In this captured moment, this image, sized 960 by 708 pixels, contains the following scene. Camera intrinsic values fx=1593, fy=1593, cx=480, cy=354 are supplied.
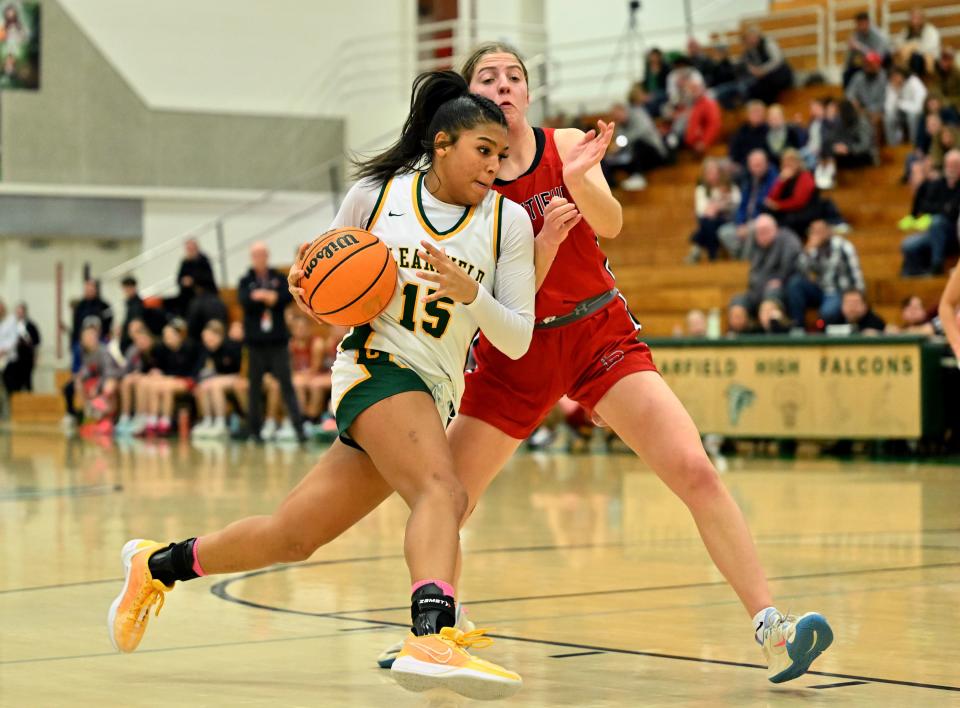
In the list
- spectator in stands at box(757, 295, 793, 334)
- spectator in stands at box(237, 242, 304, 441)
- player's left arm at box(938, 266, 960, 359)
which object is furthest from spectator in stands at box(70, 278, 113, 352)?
player's left arm at box(938, 266, 960, 359)

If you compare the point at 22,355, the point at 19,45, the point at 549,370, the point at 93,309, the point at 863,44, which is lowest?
the point at 22,355

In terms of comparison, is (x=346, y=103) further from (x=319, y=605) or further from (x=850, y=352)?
(x=319, y=605)

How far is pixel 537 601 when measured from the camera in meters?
6.20

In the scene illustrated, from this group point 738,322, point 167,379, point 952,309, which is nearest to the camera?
point 952,309

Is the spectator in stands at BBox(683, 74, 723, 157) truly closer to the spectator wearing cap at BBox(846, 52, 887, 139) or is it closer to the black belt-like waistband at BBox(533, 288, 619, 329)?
the spectator wearing cap at BBox(846, 52, 887, 139)

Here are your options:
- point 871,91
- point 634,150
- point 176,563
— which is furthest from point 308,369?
point 176,563

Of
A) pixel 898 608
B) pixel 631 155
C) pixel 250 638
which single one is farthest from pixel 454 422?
pixel 631 155

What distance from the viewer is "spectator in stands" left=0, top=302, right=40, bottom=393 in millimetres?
26438

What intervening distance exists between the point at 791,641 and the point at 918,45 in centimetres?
1510

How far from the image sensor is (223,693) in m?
4.42

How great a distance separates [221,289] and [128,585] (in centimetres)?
2009

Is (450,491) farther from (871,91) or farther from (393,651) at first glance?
(871,91)

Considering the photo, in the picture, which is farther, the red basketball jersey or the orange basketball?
the red basketball jersey

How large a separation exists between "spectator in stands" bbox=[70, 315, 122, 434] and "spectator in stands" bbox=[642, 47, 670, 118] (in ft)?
26.7
